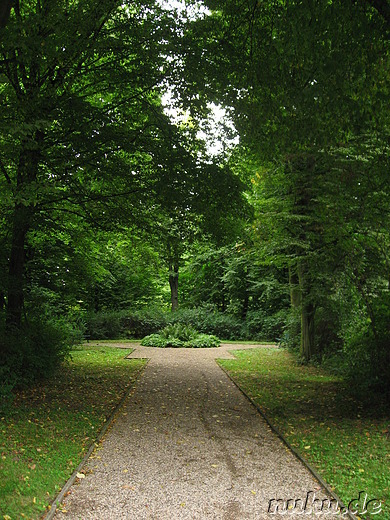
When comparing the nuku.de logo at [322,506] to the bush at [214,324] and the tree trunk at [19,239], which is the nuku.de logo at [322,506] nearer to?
the tree trunk at [19,239]

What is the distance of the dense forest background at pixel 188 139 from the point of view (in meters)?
6.45

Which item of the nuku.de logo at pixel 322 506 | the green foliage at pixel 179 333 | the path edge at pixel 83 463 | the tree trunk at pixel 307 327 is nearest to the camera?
the path edge at pixel 83 463

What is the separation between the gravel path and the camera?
3949mm

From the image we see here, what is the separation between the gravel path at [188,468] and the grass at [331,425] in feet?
1.01

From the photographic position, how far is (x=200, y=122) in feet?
30.8

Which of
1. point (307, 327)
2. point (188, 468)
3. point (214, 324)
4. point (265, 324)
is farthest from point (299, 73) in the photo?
point (214, 324)

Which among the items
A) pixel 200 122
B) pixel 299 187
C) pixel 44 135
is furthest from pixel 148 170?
pixel 299 187

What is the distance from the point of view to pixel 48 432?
19.3 feet

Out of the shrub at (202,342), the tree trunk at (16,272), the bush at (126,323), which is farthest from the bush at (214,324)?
the tree trunk at (16,272)

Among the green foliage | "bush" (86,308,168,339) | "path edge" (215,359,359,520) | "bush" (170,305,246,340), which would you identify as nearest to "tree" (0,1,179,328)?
"path edge" (215,359,359,520)

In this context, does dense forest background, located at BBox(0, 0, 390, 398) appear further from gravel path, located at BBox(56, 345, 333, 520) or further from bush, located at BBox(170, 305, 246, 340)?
bush, located at BBox(170, 305, 246, 340)

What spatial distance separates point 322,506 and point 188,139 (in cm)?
719

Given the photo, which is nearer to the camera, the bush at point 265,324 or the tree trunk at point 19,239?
the tree trunk at point 19,239

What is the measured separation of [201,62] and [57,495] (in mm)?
7108
